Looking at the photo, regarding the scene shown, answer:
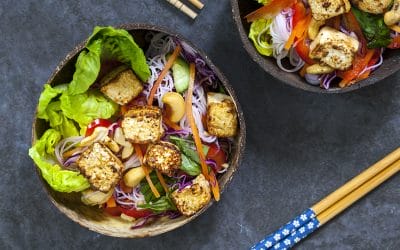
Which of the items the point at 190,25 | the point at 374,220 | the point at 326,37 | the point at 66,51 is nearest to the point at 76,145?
the point at 66,51

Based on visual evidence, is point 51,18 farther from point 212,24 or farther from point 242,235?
point 242,235

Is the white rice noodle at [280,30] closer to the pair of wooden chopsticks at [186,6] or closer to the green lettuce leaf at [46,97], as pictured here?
the pair of wooden chopsticks at [186,6]

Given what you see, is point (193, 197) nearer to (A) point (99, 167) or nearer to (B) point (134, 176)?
(B) point (134, 176)

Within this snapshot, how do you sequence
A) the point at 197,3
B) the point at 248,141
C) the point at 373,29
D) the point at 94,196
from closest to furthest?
the point at 373,29
the point at 94,196
the point at 197,3
the point at 248,141

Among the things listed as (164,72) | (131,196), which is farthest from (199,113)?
(131,196)

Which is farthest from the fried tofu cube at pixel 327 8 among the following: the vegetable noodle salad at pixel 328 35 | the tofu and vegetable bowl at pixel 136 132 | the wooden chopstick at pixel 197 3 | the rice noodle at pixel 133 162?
the rice noodle at pixel 133 162

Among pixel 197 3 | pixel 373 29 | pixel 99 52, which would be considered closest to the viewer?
pixel 99 52

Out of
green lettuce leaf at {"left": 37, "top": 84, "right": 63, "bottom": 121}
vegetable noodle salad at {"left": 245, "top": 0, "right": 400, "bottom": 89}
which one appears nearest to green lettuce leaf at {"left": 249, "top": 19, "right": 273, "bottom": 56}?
vegetable noodle salad at {"left": 245, "top": 0, "right": 400, "bottom": 89}
